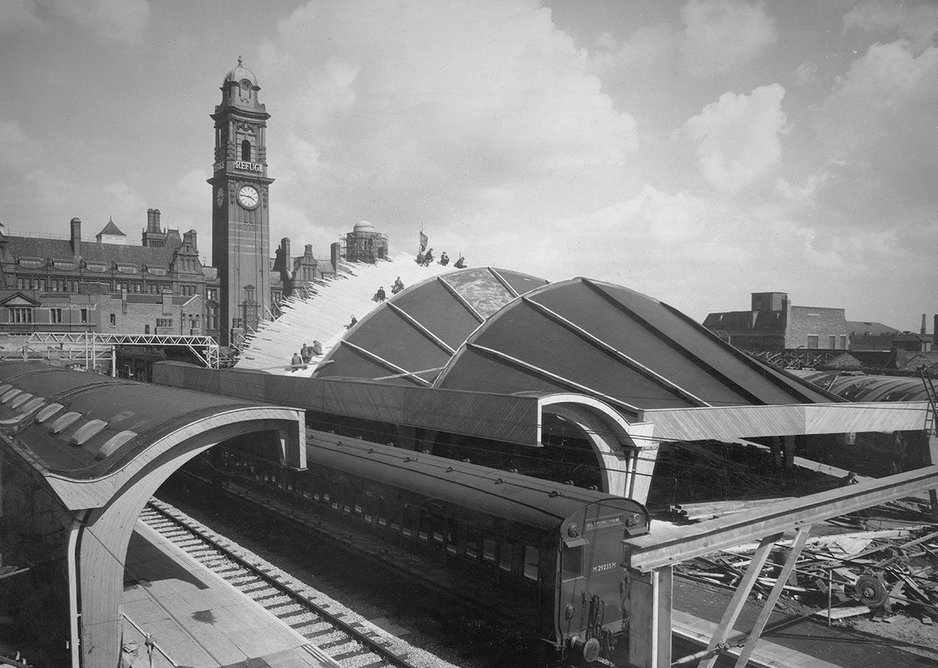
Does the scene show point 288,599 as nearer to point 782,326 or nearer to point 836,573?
point 836,573

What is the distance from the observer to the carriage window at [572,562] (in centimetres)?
1147

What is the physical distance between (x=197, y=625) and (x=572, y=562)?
25.6 ft

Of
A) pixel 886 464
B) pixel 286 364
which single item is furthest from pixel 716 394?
pixel 286 364

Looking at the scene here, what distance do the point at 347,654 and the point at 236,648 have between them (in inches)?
82.9

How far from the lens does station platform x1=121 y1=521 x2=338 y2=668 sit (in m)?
12.2

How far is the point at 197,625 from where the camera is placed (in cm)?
1379

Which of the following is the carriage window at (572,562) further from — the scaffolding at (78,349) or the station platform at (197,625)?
the scaffolding at (78,349)

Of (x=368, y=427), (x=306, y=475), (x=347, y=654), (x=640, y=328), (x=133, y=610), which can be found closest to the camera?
(x=347, y=654)

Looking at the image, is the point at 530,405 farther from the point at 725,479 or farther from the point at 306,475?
the point at 725,479

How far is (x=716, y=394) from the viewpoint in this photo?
21.5 m

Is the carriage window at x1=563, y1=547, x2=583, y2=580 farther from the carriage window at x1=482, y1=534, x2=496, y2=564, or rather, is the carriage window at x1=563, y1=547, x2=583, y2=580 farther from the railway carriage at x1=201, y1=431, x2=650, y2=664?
the carriage window at x1=482, y1=534, x2=496, y2=564

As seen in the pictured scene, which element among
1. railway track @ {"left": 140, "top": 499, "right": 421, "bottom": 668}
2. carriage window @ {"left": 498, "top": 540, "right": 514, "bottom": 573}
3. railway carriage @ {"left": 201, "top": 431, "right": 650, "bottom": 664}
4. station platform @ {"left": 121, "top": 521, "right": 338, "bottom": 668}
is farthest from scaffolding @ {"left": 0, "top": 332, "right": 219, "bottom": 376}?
carriage window @ {"left": 498, "top": 540, "right": 514, "bottom": 573}

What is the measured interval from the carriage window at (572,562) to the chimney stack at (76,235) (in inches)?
Result: 3693

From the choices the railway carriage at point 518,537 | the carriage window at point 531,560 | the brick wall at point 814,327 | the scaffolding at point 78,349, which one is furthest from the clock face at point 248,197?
the carriage window at point 531,560
